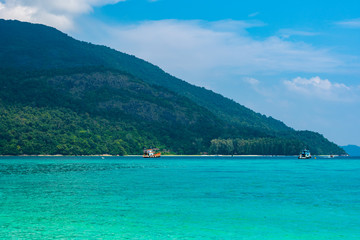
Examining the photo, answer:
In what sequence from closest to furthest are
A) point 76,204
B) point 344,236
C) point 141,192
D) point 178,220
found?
point 344,236, point 178,220, point 76,204, point 141,192

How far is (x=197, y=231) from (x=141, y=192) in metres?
33.5

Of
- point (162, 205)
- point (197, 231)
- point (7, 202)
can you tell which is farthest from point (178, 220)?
point (7, 202)

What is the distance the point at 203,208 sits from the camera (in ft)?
187

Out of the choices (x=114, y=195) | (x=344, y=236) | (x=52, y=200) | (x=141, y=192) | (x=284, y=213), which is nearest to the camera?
(x=344, y=236)

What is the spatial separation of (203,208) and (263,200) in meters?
12.9

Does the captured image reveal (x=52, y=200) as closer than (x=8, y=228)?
No

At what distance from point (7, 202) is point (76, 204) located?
9.56 metres

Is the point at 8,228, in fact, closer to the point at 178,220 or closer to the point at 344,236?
the point at 178,220

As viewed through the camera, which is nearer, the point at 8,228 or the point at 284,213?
the point at 8,228

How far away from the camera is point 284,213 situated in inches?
2119

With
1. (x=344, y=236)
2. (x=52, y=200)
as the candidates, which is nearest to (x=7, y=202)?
(x=52, y=200)

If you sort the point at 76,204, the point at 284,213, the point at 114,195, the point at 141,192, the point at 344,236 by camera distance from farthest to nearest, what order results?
1. the point at 141,192
2. the point at 114,195
3. the point at 76,204
4. the point at 284,213
5. the point at 344,236

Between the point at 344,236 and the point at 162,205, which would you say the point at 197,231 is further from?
the point at 162,205

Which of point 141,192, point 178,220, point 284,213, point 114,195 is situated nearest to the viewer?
point 178,220
